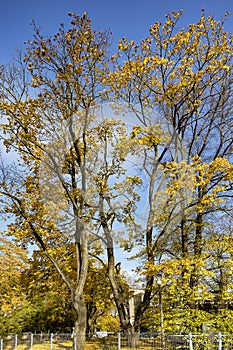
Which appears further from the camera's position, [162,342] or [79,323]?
[79,323]

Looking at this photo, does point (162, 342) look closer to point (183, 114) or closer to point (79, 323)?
point (79, 323)

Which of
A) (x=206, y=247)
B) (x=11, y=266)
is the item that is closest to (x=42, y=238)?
(x=206, y=247)

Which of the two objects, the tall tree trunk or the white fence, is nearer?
the white fence

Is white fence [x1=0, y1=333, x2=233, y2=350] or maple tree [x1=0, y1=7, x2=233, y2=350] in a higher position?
maple tree [x1=0, y1=7, x2=233, y2=350]

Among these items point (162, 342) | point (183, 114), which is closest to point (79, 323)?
point (162, 342)

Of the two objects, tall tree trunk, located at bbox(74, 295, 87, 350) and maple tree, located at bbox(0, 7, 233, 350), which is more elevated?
maple tree, located at bbox(0, 7, 233, 350)

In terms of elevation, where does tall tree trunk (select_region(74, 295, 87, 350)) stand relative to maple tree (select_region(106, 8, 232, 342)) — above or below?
below

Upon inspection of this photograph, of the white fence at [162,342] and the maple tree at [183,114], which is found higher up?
the maple tree at [183,114]

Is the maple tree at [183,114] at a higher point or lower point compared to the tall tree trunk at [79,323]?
higher

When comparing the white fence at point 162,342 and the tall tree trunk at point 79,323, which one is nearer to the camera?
the white fence at point 162,342

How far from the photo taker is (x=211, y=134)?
47.6 feet

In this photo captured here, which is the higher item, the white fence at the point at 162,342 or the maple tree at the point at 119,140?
the maple tree at the point at 119,140

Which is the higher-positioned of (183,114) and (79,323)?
(183,114)

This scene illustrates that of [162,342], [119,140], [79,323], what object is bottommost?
[162,342]
